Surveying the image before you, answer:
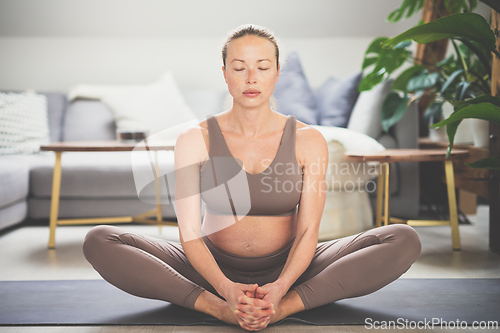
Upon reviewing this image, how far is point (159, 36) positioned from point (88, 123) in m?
0.96

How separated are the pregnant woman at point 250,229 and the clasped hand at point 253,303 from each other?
5 cm

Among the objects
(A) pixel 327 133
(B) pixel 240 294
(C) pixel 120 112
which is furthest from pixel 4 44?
(B) pixel 240 294

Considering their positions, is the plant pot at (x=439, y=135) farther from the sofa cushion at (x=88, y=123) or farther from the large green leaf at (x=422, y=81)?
the sofa cushion at (x=88, y=123)

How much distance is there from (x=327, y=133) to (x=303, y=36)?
1.55m

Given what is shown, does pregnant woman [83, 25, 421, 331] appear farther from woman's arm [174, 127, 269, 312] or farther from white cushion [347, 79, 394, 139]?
white cushion [347, 79, 394, 139]

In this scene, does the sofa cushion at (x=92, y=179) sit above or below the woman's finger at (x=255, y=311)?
above

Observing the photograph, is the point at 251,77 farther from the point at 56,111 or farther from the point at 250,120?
the point at 56,111

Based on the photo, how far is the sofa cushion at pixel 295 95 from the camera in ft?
9.36

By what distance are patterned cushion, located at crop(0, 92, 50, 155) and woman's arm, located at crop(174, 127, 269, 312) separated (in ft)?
6.22

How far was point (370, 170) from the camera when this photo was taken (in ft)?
7.23

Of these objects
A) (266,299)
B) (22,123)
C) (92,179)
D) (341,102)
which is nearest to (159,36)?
(22,123)

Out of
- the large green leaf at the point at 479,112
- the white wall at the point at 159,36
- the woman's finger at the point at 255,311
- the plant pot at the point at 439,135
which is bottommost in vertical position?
the woman's finger at the point at 255,311

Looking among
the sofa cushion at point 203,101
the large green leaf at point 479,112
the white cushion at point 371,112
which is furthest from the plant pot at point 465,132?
the sofa cushion at point 203,101

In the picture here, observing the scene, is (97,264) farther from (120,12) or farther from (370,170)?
(120,12)
